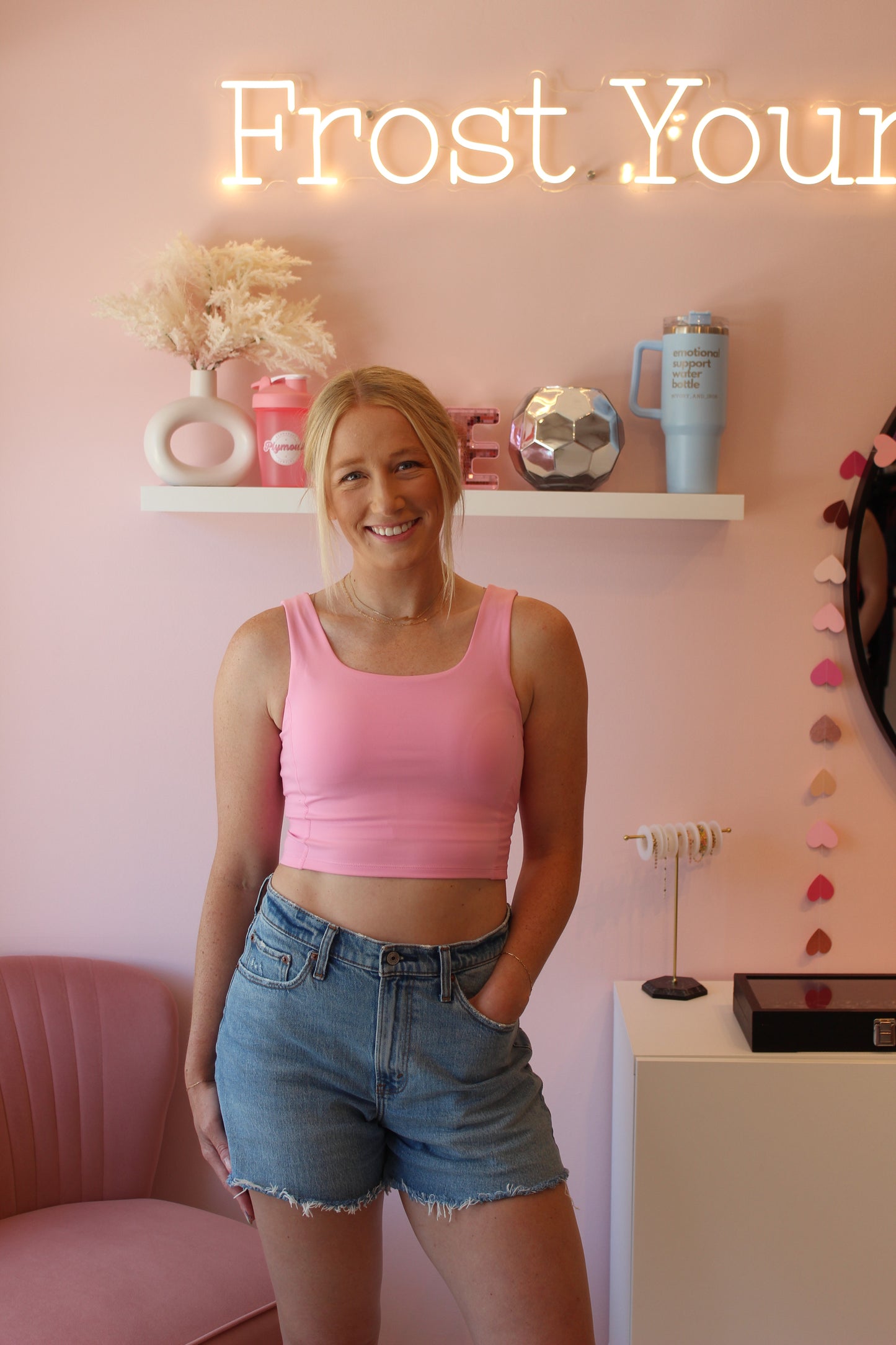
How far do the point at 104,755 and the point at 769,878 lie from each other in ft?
4.46

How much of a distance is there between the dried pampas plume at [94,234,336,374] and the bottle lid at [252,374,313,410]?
4cm

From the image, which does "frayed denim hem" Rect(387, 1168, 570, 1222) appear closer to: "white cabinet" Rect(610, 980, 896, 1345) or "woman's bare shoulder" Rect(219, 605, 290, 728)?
"woman's bare shoulder" Rect(219, 605, 290, 728)

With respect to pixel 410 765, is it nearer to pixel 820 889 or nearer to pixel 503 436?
pixel 503 436

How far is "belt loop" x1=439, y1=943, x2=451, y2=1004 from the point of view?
1232mm

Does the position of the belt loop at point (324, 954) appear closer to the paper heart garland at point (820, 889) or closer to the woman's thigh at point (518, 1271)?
the woman's thigh at point (518, 1271)

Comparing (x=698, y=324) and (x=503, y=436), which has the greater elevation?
(x=698, y=324)

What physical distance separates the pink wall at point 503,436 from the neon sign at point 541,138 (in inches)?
1.1

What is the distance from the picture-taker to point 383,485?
130 centimetres

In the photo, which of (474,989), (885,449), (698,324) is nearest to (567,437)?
(698,324)

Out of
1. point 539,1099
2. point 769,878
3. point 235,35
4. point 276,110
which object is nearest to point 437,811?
point 539,1099

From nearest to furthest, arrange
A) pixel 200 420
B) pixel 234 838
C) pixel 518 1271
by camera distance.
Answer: pixel 518 1271, pixel 234 838, pixel 200 420

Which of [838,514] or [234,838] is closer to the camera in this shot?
[234,838]

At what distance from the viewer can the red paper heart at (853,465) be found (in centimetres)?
213

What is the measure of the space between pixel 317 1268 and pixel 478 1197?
8.0 inches
